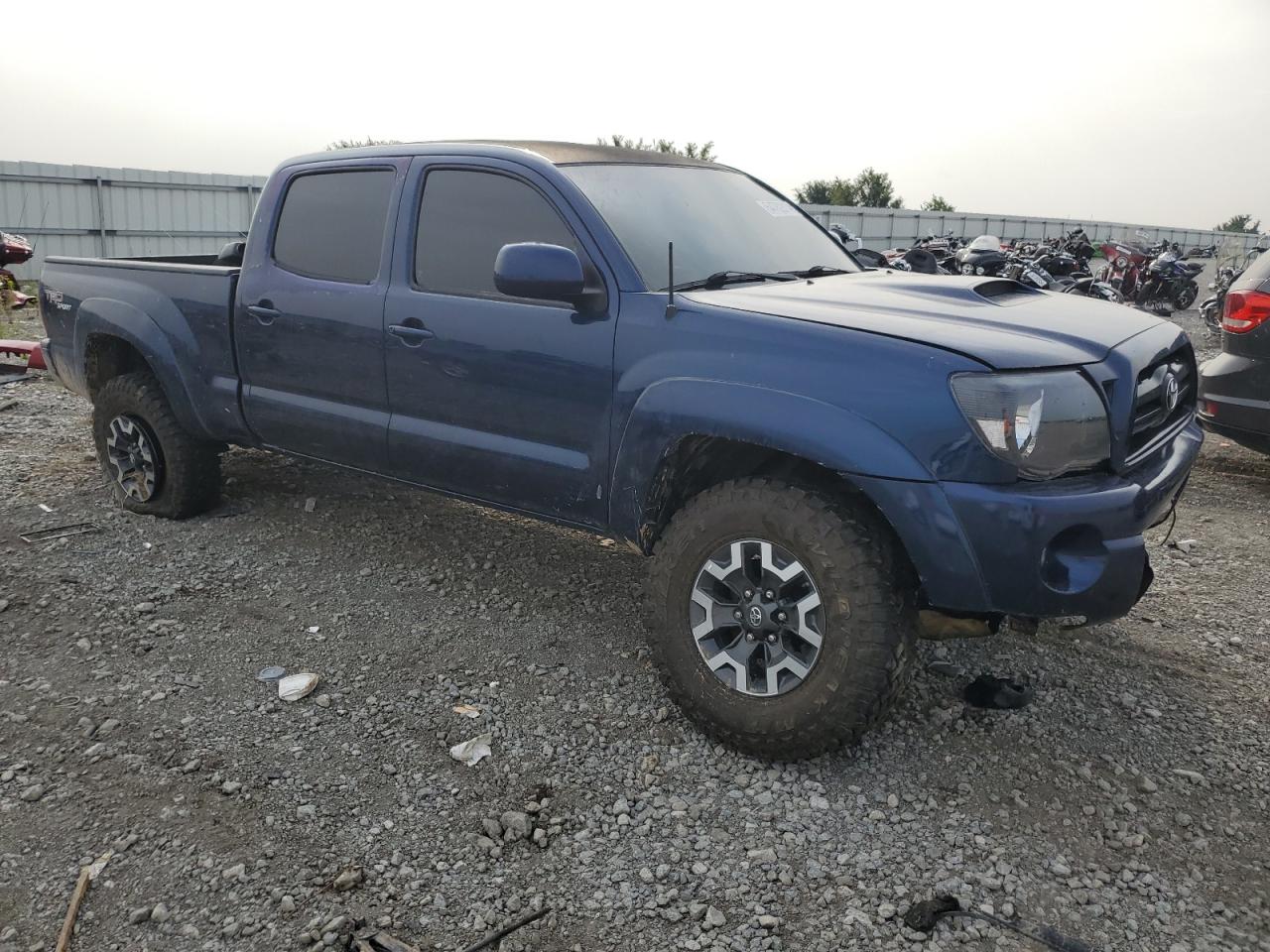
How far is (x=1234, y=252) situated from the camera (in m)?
18.5

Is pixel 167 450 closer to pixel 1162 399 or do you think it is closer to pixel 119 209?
pixel 1162 399

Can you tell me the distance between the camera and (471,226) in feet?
12.8

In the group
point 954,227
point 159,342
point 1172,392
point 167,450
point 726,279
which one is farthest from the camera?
point 954,227

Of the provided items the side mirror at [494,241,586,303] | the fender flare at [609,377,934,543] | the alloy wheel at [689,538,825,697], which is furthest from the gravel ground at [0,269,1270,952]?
the side mirror at [494,241,586,303]

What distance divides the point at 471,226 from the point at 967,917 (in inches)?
113

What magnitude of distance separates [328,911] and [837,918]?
1290 mm

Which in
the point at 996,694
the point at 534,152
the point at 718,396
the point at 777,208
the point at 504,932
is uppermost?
the point at 534,152

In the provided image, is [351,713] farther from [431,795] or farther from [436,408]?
[436,408]

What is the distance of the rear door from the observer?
412cm

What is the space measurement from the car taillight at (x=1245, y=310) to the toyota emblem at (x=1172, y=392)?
2553 millimetres

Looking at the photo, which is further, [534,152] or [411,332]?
[411,332]

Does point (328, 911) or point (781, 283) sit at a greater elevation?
point (781, 283)

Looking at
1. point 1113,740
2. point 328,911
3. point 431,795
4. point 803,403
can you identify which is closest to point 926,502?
point 803,403

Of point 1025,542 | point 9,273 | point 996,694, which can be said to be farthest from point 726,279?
point 9,273
